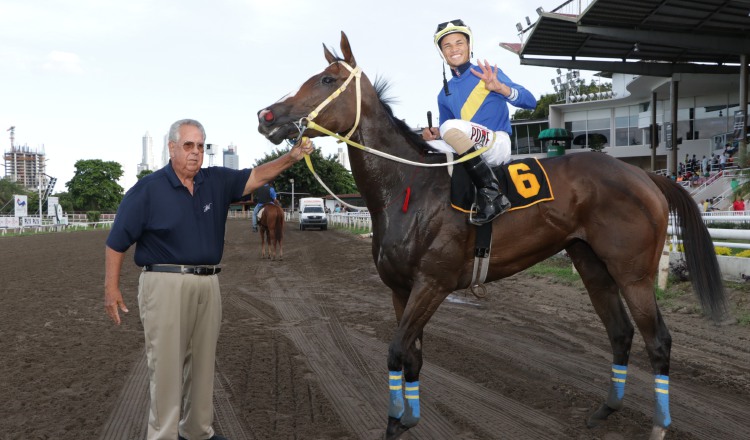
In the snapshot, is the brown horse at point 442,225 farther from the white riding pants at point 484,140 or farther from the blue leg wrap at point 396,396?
the white riding pants at point 484,140

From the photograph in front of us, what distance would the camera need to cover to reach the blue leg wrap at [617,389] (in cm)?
372

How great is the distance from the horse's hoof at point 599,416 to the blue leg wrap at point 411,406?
116 centimetres

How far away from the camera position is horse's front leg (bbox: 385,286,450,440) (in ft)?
11.0

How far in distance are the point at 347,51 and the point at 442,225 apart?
131 cm

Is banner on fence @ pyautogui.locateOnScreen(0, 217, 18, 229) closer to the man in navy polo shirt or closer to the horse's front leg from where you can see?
the man in navy polo shirt

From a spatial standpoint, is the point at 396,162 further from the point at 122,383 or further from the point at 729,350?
the point at 729,350

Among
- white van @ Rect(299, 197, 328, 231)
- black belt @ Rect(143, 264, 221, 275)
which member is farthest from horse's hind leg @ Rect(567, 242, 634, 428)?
white van @ Rect(299, 197, 328, 231)

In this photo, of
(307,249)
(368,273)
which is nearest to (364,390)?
(368,273)

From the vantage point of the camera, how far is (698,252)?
4078mm

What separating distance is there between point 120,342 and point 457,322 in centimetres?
385

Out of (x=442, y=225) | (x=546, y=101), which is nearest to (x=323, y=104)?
(x=442, y=225)

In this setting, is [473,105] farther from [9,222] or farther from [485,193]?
[9,222]

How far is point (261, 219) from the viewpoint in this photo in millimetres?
15562

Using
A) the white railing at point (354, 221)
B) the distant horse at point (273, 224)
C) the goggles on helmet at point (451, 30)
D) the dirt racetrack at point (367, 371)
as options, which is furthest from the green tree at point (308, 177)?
the goggles on helmet at point (451, 30)
